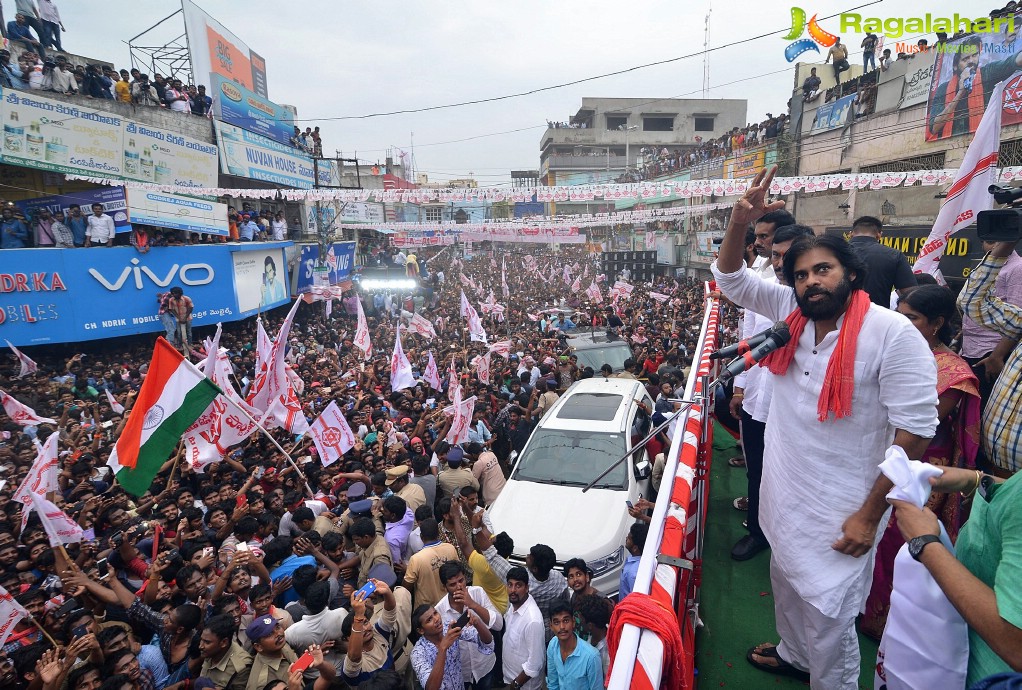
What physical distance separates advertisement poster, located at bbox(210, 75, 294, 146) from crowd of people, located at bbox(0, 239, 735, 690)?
14839 millimetres

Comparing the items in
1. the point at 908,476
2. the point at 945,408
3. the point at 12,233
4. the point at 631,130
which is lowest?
the point at 945,408

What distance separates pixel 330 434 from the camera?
6.53 m

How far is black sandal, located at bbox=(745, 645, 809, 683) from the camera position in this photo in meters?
2.76

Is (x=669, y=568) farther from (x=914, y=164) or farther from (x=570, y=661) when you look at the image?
(x=914, y=164)

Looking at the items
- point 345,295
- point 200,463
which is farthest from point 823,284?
point 345,295

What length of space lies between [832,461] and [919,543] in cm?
75

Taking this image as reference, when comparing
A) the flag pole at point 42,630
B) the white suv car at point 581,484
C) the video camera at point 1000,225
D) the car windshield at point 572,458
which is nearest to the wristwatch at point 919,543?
the video camera at point 1000,225

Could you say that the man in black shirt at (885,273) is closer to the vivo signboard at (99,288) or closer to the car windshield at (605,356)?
the car windshield at (605,356)

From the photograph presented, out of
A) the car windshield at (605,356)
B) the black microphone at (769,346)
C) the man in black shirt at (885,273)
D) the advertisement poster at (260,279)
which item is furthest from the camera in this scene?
the advertisement poster at (260,279)

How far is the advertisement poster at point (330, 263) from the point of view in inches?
832

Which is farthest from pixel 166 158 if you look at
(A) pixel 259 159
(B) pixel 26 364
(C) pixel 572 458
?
(C) pixel 572 458

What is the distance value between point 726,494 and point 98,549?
5864 mm

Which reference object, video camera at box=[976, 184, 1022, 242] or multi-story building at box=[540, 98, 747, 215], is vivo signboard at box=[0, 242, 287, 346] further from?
multi-story building at box=[540, 98, 747, 215]

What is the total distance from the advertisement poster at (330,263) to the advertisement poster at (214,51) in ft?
23.9
